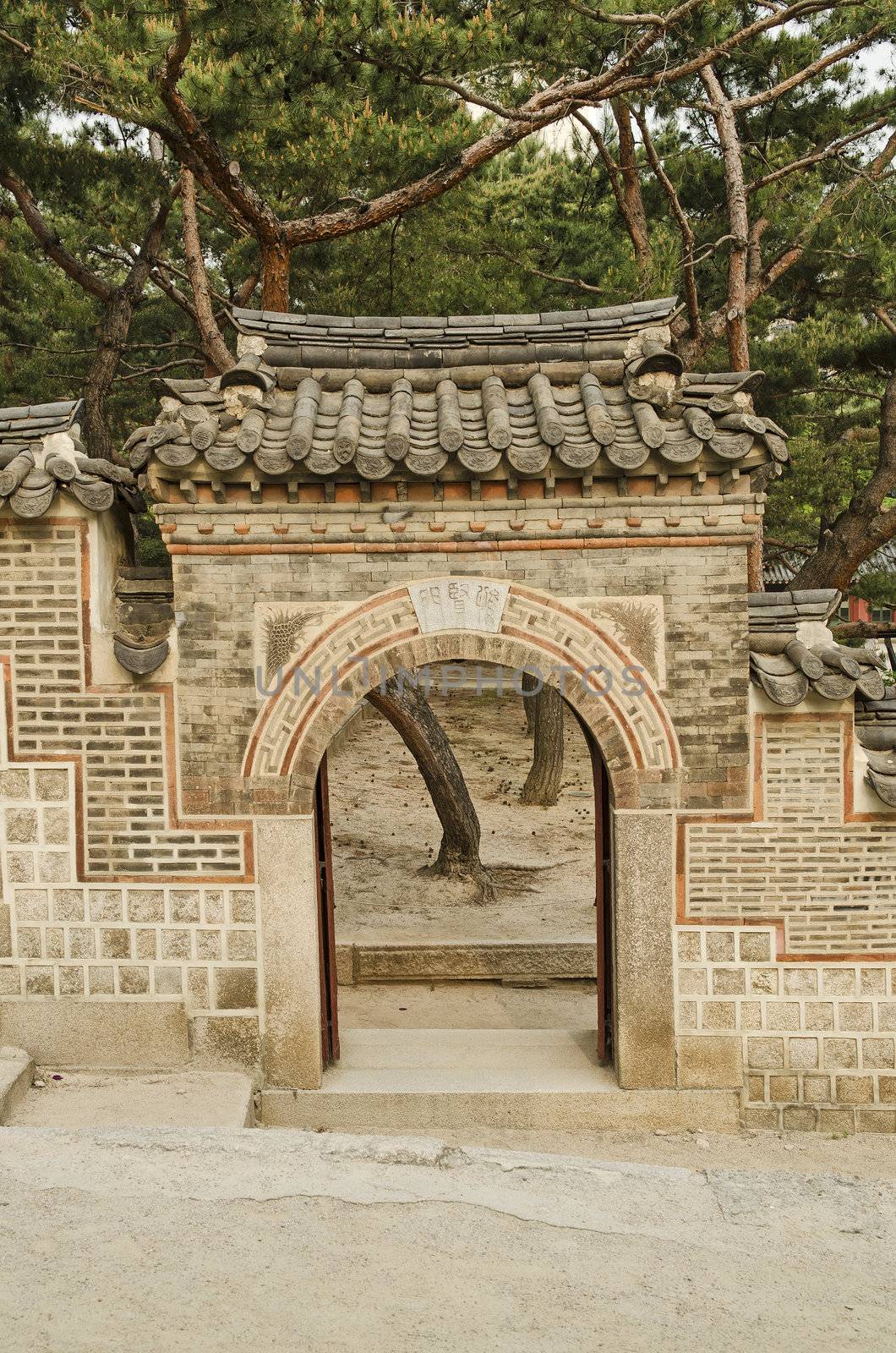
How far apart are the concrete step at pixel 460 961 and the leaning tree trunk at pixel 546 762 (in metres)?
6.92

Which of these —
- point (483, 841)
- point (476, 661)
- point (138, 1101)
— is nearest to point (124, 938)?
point (138, 1101)

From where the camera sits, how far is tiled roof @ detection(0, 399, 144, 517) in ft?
21.0

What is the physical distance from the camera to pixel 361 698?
21.9 feet

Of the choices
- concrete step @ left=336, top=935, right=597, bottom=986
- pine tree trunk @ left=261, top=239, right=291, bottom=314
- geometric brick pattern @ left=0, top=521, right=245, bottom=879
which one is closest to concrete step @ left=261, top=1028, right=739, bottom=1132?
geometric brick pattern @ left=0, top=521, right=245, bottom=879

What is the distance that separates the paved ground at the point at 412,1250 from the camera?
3.96m

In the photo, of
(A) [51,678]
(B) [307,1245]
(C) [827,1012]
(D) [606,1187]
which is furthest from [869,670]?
(A) [51,678]

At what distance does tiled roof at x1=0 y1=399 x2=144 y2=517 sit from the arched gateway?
3cm

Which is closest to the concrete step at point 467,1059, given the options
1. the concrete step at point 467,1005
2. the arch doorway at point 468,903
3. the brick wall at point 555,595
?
the arch doorway at point 468,903

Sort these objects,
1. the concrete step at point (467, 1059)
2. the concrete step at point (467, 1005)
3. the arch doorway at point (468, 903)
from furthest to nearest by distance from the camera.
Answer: the concrete step at point (467, 1005)
the arch doorway at point (468, 903)
the concrete step at point (467, 1059)

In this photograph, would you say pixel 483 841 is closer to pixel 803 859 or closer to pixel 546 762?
pixel 546 762

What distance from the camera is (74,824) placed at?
6.70m

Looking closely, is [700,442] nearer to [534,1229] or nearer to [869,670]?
[869,670]

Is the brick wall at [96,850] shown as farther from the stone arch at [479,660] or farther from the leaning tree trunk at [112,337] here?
the leaning tree trunk at [112,337]

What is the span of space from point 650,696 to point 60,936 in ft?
12.0
